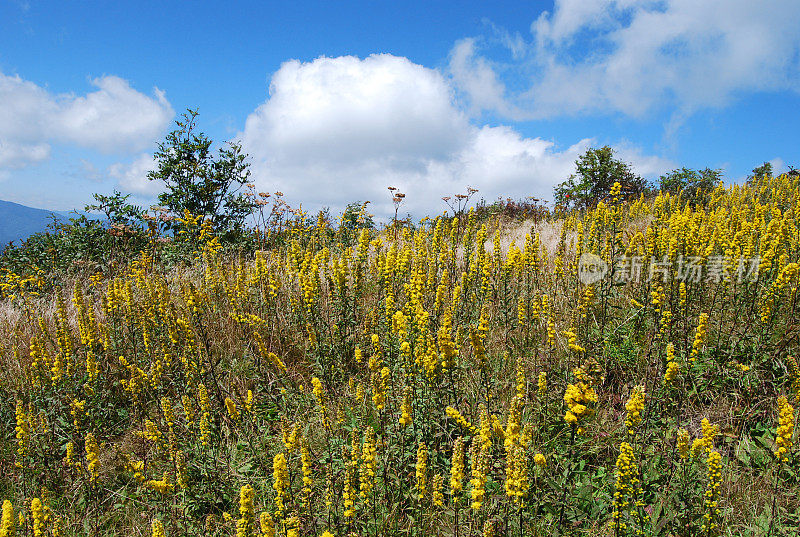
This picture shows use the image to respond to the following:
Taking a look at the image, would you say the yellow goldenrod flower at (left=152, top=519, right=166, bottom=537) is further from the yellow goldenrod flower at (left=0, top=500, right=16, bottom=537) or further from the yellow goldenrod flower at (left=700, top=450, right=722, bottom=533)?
the yellow goldenrod flower at (left=700, top=450, right=722, bottom=533)

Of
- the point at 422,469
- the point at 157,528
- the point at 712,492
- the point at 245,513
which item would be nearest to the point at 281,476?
the point at 245,513

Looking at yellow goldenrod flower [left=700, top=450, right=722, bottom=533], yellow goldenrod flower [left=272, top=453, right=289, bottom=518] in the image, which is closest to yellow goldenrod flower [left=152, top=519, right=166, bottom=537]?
yellow goldenrod flower [left=272, top=453, right=289, bottom=518]

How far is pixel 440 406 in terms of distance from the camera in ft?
10.1

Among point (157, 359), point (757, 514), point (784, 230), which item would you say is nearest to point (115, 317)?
point (157, 359)

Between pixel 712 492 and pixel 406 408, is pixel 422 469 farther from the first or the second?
pixel 712 492

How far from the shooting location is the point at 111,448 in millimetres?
3691

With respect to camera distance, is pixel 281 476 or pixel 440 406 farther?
pixel 440 406

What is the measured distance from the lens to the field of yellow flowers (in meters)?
2.34

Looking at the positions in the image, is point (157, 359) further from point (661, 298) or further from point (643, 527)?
point (661, 298)

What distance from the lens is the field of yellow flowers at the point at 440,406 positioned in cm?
234

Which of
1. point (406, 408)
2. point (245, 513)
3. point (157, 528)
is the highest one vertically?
point (406, 408)

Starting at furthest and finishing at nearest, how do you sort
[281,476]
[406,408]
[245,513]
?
[406,408] < [281,476] < [245,513]

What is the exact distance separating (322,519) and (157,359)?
2308 mm

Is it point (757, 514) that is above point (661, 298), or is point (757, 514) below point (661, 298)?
below
